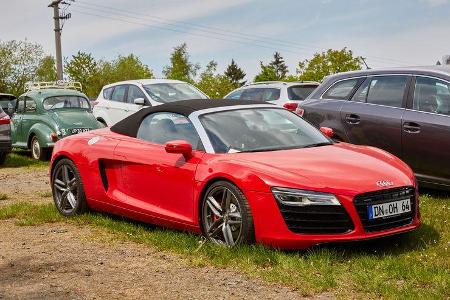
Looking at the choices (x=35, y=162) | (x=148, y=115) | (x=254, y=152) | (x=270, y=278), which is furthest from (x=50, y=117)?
(x=270, y=278)

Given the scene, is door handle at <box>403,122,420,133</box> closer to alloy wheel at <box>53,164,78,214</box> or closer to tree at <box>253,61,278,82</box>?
alloy wheel at <box>53,164,78,214</box>

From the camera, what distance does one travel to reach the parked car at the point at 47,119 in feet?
54.1

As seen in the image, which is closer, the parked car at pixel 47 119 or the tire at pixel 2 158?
the tire at pixel 2 158

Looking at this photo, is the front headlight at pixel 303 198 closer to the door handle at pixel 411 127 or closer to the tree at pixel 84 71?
the door handle at pixel 411 127

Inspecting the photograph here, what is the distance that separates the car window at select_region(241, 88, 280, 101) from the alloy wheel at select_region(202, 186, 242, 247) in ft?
36.0

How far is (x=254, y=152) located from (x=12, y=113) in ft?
42.9

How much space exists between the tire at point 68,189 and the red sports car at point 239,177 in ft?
0.06

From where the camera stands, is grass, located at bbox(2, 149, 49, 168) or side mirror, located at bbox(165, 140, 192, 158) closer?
side mirror, located at bbox(165, 140, 192, 158)

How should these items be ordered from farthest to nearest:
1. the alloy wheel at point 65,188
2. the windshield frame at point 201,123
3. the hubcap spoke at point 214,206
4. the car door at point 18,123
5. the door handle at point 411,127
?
1. the car door at point 18,123
2. the door handle at point 411,127
3. the alloy wheel at point 65,188
4. the windshield frame at point 201,123
5. the hubcap spoke at point 214,206

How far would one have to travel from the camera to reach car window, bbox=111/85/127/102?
18.0m

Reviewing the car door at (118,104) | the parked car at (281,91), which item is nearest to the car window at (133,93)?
the car door at (118,104)

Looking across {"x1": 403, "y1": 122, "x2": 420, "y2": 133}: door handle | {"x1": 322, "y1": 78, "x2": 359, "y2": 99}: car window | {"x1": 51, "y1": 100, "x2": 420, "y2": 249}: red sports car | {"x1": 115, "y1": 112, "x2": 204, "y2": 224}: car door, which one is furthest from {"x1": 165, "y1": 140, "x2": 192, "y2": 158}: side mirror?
{"x1": 322, "y1": 78, "x2": 359, "y2": 99}: car window

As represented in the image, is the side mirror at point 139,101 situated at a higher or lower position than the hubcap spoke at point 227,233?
higher

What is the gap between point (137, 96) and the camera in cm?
1738
